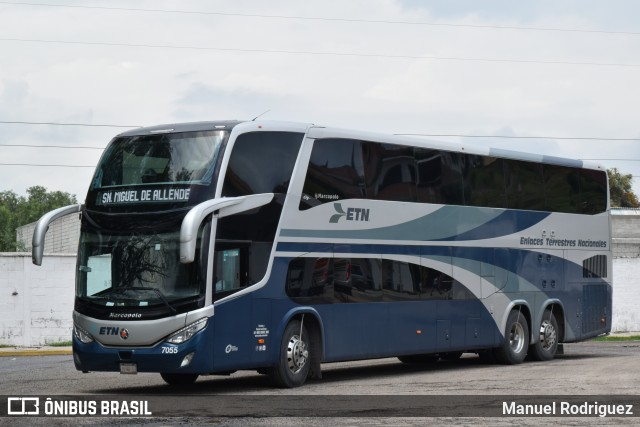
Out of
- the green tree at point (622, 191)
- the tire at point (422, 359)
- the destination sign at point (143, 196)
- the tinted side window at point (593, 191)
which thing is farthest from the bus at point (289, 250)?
the green tree at point (622, 191)

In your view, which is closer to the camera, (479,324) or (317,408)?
(317,408)

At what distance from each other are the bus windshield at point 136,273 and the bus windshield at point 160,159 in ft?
2.83

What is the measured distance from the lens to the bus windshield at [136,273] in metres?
16.8

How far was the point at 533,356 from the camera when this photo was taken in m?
25.4

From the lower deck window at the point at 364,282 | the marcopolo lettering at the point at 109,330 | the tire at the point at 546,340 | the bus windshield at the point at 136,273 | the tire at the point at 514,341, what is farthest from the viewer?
the tire at the point at 546,340

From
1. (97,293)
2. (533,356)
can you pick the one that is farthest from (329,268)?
(533,356)

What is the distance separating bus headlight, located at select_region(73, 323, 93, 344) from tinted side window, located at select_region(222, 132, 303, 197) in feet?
9.38

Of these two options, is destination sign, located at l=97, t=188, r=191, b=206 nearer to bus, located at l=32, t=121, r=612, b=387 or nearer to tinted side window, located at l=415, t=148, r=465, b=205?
bus, located at l=32, t=121, r=612, b=387

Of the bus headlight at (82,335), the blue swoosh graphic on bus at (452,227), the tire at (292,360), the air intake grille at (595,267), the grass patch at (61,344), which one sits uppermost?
the blue swoosh graphic on bus at (452,227)

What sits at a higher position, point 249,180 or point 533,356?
point 249,180

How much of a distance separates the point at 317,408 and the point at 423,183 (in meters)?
7.76

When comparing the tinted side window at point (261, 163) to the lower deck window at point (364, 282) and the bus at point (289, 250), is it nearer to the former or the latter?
the bus at point (289, 250)

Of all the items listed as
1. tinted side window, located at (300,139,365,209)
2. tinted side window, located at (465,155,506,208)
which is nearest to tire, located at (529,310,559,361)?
tinted side window, located at (465,155,506,208)

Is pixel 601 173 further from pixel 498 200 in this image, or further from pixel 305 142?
pixel 305 142
